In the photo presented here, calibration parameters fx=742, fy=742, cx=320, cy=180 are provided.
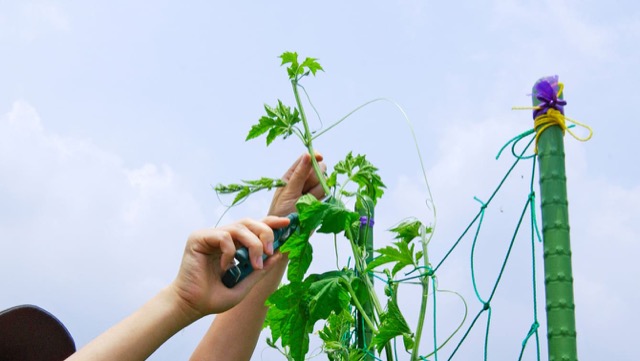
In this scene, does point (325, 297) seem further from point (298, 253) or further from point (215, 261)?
point (215, 261)

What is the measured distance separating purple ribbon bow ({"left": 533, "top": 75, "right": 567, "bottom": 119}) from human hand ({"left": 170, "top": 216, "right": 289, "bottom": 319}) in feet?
2.16

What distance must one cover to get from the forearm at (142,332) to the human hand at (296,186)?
53 cm

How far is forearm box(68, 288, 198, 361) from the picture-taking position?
5.07 ft

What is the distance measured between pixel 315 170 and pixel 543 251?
64 cm

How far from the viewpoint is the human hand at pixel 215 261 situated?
61.2 inches

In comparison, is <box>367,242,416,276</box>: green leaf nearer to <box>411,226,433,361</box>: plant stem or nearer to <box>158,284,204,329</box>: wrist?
<box>411,226,433,361</box>: plant stem

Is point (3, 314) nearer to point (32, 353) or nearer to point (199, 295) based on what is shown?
point (32, 353)

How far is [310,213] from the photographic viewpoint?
5.69 feet

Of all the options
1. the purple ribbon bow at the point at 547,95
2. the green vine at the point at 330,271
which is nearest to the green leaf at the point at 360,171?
the green vine at the point at 330,271

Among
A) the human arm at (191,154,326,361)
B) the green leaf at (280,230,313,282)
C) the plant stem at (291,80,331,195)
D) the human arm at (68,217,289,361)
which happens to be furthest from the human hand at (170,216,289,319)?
the human arm at (191,154,326,361)

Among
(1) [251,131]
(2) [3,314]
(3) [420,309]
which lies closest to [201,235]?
(1) [251,131]

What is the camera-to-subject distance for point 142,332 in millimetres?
1570

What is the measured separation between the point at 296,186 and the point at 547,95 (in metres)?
0.72

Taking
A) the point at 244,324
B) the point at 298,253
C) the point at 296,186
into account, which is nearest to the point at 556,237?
the point at 298,253
